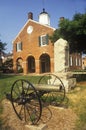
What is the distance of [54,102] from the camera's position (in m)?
8.77

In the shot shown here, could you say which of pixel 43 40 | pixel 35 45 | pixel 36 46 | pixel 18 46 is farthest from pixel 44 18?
pixel 18 46

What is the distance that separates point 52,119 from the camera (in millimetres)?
7371

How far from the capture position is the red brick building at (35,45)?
30.5m

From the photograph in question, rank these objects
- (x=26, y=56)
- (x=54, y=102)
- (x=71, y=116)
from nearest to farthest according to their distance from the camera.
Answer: (x=71, y=116)
(x=54, y=102)
(x=26, y=56)

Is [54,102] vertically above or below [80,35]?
below

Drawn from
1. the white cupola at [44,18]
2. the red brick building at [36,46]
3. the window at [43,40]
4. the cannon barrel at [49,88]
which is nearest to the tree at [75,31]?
the cannon barrel at [49,88]

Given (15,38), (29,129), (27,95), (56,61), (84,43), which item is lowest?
(29,129)

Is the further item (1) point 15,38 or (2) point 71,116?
(1) point 15,38

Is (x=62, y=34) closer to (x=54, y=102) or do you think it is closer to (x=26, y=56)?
(x=54, y=102)

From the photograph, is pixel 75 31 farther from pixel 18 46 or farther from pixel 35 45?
pixel 18 46

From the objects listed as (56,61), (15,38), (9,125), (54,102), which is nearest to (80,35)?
(56,61)

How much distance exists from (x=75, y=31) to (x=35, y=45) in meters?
17.3

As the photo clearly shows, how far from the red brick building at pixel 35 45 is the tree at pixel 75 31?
13.0 metres

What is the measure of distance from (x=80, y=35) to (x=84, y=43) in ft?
4.32
